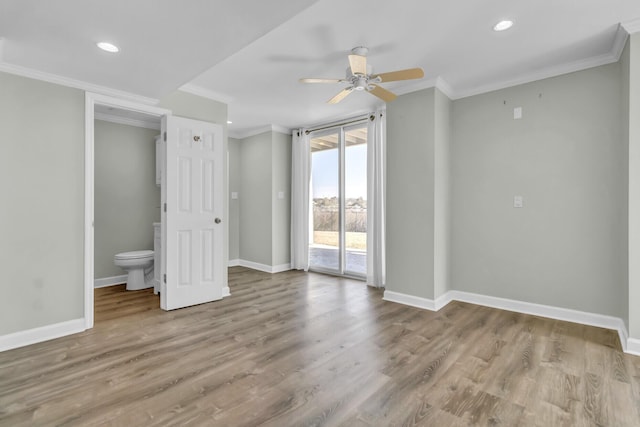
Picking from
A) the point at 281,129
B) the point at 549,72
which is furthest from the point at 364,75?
the point at 281,129

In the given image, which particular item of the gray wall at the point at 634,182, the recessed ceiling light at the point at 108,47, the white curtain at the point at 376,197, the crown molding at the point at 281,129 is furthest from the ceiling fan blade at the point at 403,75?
the crown molding at the point at 281,129

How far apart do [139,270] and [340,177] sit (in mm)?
3317

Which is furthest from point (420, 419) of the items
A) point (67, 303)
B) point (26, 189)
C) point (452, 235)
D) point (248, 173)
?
point (248, 173)

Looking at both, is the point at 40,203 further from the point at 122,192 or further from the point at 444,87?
the point at 444,87

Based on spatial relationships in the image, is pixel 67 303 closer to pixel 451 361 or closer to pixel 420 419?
pixel 420 419

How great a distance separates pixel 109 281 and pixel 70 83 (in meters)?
3.01

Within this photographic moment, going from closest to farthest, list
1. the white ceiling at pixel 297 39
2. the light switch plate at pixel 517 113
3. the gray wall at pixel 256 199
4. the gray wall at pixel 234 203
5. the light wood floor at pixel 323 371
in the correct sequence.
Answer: the light wood floor at pixel 323 371
the white ceiling at pixel 297 39
the light switch plate at pixel 517 113
the gray wall at pixel 256 199
the gray wall at pixel 234 203

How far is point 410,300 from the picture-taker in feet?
12.5

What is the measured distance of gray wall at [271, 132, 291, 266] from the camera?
18.9 ft

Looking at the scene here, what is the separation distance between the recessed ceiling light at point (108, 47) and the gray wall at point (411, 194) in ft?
9.37

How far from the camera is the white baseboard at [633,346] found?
2.52m

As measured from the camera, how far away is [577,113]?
3.20 meters

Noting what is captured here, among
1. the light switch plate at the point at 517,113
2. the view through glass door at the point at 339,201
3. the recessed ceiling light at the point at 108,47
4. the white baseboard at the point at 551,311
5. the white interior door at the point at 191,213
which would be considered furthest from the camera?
the view through glass door at the point at 339,201

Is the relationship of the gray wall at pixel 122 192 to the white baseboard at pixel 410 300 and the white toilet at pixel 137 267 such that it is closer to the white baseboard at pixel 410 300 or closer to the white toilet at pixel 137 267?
the white toilet at pixel 137 267
